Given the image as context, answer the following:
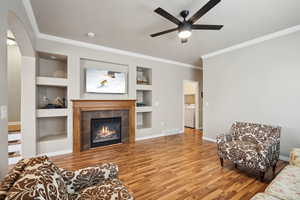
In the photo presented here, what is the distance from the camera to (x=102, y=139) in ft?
12.1

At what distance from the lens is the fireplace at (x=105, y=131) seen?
3550mm

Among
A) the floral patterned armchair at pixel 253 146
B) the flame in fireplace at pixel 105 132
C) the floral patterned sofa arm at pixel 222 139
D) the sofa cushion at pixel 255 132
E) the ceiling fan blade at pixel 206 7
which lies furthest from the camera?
the flame in fireplace at pixel 105 132

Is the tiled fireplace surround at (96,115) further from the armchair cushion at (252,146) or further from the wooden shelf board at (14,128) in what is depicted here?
the armchair cushion at (252,146)

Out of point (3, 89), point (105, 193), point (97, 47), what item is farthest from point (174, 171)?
point (97, 47)

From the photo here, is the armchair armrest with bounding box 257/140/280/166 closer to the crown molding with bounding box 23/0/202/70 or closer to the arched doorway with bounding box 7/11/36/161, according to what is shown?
the crown molding with bounding box 23/0/202/70

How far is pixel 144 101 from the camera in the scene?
4.83 meters

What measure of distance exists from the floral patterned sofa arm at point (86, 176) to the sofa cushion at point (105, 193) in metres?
0.06

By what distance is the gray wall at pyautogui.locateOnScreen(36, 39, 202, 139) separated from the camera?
323 centimetres

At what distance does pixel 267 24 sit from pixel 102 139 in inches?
175

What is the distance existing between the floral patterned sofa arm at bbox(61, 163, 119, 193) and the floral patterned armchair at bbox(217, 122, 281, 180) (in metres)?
2.02

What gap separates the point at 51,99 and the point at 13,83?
3.33 ft

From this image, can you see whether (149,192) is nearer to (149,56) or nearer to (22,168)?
(22,168)

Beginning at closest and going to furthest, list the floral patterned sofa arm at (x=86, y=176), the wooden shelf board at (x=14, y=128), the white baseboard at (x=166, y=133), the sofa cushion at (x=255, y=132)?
the floral patterned sofa arm at (x=86, y=176), the sofa cushion at (x=255, y=132), the wooden shelf board at (x=14, y=128), the white baseboard at (x=166, y=133)

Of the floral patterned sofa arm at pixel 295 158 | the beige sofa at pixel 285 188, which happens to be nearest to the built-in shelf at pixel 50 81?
the beige sofa at pixel 285 188
